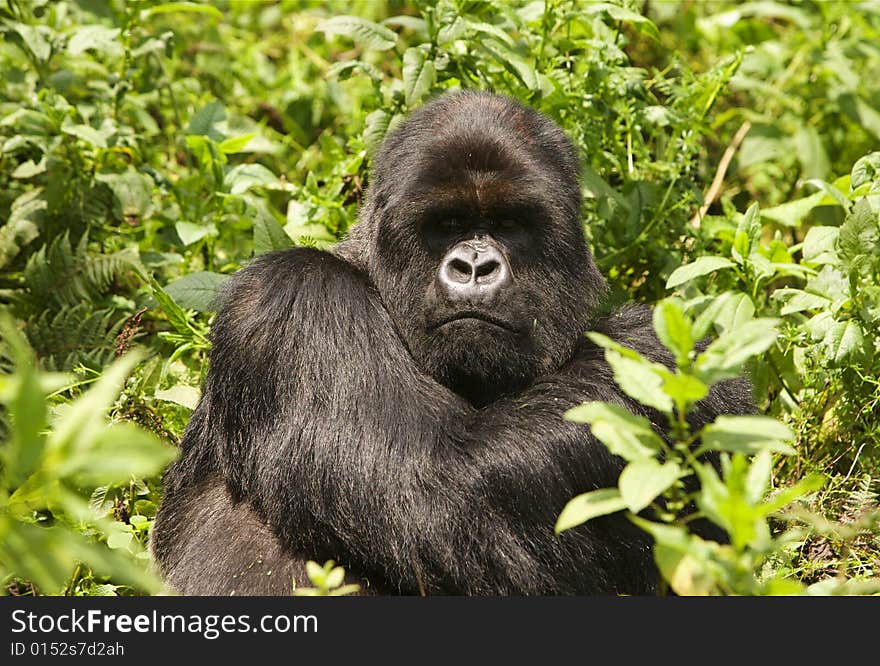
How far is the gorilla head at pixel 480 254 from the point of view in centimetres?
321

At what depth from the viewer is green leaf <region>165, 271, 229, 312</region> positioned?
13.4 ft

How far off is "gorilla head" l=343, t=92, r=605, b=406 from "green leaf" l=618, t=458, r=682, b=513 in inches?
41.1

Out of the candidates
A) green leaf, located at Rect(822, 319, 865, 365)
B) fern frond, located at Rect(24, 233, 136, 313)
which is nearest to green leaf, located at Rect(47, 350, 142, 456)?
green leaf, located at Rect(822, 319, 865, 365)

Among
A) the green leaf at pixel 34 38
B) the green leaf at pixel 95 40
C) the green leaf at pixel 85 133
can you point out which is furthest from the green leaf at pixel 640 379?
the green leaf at pixel 34 38

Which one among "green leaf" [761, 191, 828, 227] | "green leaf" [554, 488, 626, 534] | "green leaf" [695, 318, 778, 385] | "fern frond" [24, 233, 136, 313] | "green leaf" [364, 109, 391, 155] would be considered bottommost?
"fern frond" [24, 233, 136, 313]

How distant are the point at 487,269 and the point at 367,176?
1423 millimetres

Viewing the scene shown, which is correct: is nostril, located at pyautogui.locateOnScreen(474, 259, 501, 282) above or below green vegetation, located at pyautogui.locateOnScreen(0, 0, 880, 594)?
above

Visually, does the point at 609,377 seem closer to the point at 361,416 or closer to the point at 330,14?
the point at 361,416

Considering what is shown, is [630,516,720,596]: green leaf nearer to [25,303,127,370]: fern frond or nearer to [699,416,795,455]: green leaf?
[699,416,795,455]: green leaf

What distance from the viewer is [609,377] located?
3.24 metres

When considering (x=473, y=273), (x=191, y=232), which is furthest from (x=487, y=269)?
(x=191, y=232)

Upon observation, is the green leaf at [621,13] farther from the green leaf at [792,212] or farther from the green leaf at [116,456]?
the green leaf at [116,456]

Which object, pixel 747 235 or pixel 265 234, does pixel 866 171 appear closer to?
pixel 747 235

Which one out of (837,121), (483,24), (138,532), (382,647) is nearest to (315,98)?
(483,24)
